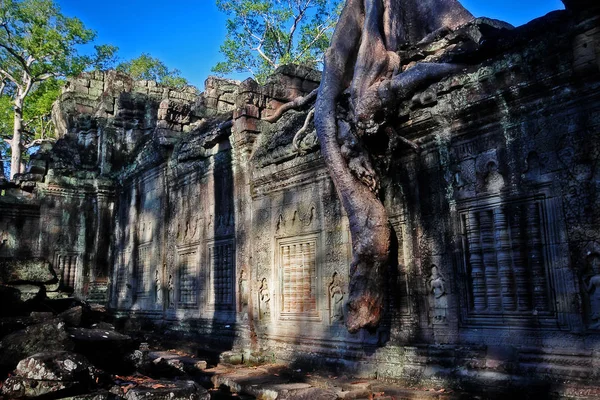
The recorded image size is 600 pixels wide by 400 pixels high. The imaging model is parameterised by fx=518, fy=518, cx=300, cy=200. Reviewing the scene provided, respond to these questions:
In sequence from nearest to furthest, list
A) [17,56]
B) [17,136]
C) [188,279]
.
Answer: [188,279] < [17,56] < [17,136]

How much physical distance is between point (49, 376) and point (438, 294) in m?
3.77

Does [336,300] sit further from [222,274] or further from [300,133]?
[222,274]

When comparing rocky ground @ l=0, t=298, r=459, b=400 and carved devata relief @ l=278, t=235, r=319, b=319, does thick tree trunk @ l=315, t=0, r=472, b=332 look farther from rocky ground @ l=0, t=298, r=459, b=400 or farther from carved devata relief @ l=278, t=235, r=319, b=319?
carved devata relief @ l=278, t=235, r=319, b=319

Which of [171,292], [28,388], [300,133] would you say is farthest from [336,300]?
[171,292]

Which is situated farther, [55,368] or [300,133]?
[300,133]

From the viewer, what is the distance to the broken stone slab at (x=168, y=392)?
15.0 feet

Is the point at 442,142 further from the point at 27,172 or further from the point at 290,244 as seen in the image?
the point at 27,172

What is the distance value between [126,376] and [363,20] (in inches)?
222

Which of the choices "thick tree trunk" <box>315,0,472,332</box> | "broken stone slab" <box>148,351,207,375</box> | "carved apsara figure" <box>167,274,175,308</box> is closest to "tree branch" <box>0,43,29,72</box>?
"carved apsara figure" <box>167,274,175,308</box>

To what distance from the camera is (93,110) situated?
15977mm

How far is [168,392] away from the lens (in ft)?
15.1

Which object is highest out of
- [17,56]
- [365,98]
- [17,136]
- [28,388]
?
[17,56]

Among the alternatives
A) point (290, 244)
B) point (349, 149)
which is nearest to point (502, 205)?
point (349, 149)

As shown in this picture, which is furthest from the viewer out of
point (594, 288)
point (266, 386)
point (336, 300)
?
point (336, 300)
